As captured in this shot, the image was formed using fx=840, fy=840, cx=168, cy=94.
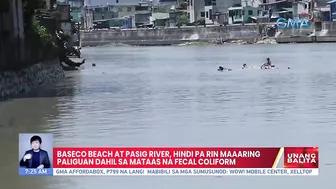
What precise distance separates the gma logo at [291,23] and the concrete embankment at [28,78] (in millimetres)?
76609

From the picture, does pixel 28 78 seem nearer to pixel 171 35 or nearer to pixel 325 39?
pixel 325 39

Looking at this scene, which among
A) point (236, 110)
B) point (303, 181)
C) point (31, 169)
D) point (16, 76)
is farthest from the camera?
point (16, 76)

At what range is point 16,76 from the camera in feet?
123

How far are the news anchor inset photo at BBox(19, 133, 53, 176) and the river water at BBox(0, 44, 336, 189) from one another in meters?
3.56

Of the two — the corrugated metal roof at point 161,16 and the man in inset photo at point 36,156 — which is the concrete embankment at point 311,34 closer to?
the corrugated metal roof at point 161,16

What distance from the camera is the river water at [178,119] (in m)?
16.3

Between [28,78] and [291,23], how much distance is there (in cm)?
9162

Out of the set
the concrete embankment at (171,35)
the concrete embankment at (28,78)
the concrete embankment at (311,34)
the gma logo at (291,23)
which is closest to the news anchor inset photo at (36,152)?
the concrete embankment at (28,78)

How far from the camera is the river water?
16297 mm

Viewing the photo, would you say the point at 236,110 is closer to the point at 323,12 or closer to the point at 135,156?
the point at 135,156

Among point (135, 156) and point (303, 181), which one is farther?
point (303, 181)

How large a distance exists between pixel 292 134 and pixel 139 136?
164 inches

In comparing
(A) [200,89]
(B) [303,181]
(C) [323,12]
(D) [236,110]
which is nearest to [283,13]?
(C) [323,12]

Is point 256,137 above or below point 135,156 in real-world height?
below
